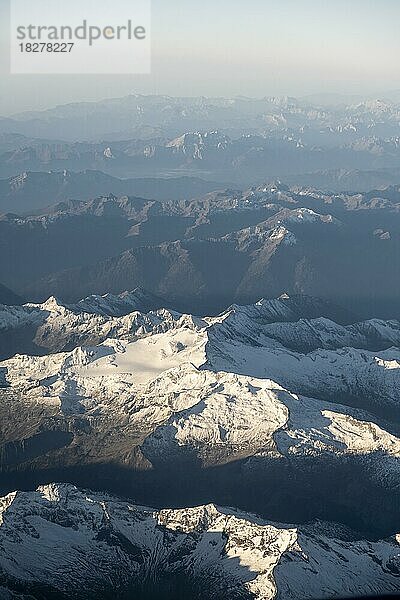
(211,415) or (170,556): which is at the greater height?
(211,415)

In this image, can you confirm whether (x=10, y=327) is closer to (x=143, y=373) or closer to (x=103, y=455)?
(x=143, y=373)

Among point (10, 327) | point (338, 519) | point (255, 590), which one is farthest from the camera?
point (10, 327)

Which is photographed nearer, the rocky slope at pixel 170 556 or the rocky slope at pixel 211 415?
the rocky slope at pixel 170 556

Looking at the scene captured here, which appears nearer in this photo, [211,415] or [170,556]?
[170,556]

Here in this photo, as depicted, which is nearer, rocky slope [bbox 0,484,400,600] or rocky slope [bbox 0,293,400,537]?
rocky slope [bbox 0,484,400,600]

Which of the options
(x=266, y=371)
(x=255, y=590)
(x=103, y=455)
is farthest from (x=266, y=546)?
(x=266, y=371)

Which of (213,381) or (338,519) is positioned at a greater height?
(213,381)

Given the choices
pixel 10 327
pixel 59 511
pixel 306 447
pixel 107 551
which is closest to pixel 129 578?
pixel 107 551

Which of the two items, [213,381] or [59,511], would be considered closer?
[59,511]

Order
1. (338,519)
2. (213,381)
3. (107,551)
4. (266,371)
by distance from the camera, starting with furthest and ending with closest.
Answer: (266,371), (213,381), (338,519), (107,551)
